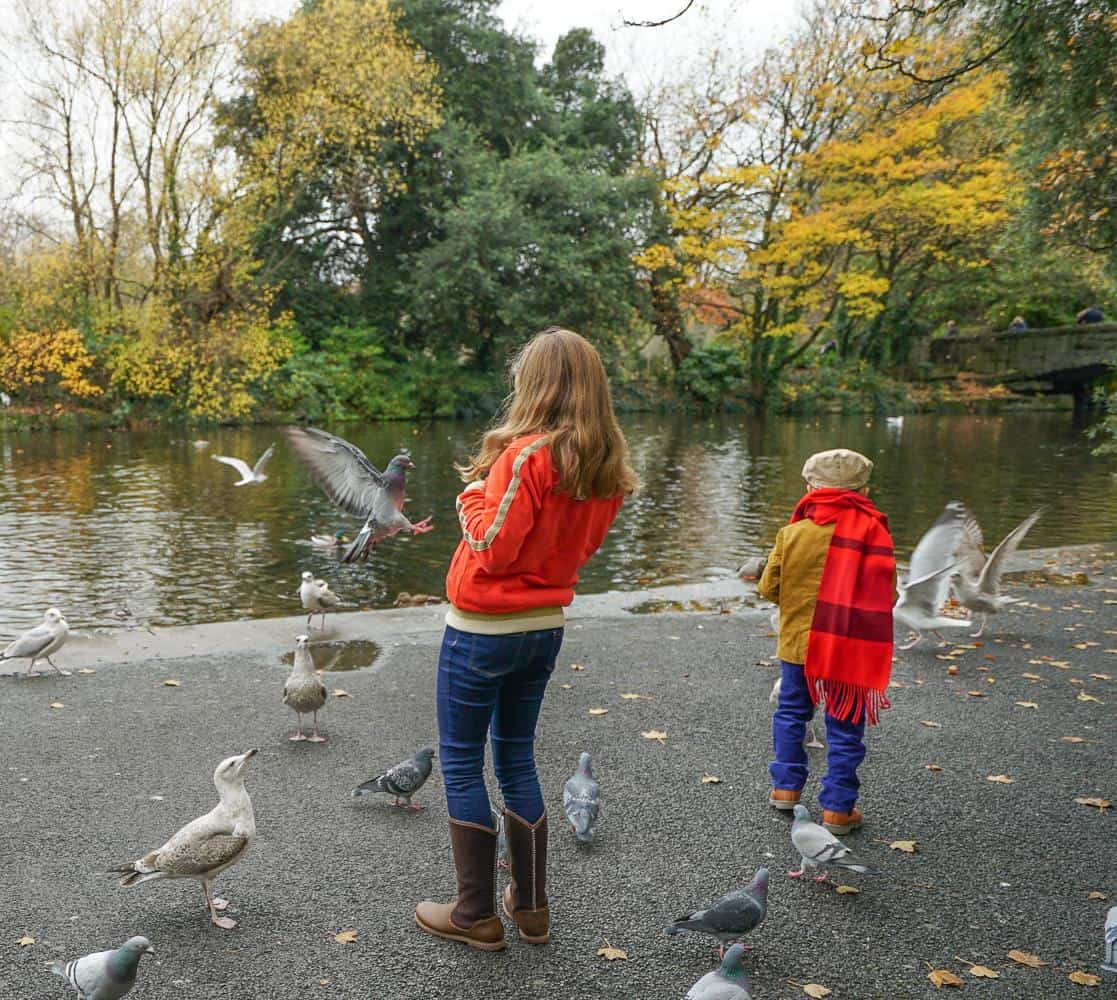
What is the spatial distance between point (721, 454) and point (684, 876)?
64.5ft

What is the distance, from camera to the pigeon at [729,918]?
315 cm

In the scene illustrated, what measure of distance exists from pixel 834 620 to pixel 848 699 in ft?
1.08

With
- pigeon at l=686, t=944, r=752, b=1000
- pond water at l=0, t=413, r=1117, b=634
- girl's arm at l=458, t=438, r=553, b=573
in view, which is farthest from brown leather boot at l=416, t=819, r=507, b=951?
pond water at l=0, t=413, r=1117, b=634

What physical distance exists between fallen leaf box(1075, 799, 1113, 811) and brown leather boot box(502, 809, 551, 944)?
273 cm

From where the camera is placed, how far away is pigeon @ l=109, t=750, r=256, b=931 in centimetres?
340

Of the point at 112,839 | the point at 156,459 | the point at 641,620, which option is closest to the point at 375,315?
the point at 156,459

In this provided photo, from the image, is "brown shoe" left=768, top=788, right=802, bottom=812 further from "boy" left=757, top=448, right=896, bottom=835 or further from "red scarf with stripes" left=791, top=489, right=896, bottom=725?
"red scarf with stripes" left=791, top=489, right=896, bottom=725

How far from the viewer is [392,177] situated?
30516 millimetres

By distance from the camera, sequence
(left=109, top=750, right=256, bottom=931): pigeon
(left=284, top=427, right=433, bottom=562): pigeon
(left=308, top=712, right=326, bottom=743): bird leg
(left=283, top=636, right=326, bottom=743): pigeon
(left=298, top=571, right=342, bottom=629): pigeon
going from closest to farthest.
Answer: (left=109, top=750, right=256, bottom=931): pigeon → (left=283, top=636, right=326, bottom=743): pigeon → (left=308, top=712, right=326, bottom=743): bird leg → (left=298, top=571, right=342, bottom=629): pigeon → (left=284, top=427, right=433, bottom=562): pigeon

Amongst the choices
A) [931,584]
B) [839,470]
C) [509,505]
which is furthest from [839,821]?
[931,584]

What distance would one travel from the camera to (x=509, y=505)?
2.85 metres

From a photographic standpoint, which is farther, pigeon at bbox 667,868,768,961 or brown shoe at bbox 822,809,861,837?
brown shoe at bbox 822,809,861,837

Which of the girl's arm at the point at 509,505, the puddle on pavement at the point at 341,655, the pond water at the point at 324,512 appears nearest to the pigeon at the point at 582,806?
the girl's arm at the point at 509,505

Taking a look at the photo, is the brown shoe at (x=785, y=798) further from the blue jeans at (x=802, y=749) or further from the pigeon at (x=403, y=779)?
the pigeon at (x=403, y=779)
